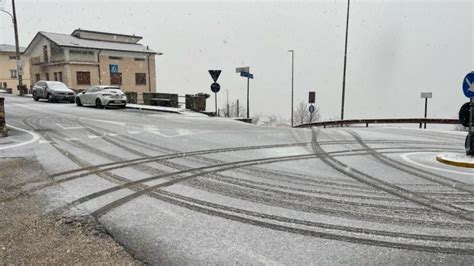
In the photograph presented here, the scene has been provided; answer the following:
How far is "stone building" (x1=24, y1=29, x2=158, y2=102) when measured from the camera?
4369cm

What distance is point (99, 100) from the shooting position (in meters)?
22.7

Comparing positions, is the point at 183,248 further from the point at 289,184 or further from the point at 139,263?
the point at 289,184

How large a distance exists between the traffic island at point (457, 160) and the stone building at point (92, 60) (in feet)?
120

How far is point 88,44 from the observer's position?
45.2 m

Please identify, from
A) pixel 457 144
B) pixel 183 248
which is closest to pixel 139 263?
pixel 183 248

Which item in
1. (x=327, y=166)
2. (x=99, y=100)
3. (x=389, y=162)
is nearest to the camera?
(x=327, y=166)

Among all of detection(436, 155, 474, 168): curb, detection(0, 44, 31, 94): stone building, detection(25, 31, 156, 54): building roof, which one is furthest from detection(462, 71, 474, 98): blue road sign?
detection(0, 44, 31, 94): stone building

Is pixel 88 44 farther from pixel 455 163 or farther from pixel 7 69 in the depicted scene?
pixel 455 163

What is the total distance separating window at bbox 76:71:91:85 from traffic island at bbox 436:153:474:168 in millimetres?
43947

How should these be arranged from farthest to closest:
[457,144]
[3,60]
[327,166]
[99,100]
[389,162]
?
[3,60] < [99,100] < [457,144] < [389,162] < [327,166]

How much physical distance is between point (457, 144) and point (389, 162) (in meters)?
4.89

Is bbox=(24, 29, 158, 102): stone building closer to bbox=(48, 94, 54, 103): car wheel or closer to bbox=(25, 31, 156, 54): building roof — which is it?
bbox=(25, 31, 156, 54): building roof

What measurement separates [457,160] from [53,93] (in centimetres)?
2730

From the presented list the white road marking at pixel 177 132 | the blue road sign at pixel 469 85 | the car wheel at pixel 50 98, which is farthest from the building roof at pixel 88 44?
the blue road sign at pixel 469 85
